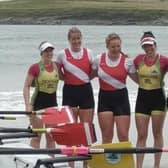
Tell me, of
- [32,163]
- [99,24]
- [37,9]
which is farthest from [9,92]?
[37,9]

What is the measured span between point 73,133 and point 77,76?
2.66 ft

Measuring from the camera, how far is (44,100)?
6.98m

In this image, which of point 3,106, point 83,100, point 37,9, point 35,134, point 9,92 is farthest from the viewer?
point 37,9

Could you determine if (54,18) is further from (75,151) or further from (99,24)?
(75,151)

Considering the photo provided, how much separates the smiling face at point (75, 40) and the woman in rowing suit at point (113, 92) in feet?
0.79

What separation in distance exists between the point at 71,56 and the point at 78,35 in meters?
0.33

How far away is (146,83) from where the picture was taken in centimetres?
667

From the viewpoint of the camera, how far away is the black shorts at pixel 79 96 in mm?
6941

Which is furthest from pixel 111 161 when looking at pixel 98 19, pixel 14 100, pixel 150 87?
pixel 98 19

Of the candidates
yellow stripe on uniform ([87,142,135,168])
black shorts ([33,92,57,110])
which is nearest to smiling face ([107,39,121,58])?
black shorts ([33,92,57,110])

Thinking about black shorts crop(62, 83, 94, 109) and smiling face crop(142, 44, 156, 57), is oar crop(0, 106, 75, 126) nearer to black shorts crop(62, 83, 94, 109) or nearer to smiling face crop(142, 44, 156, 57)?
black shorts crop(62, 83, 94, 109)

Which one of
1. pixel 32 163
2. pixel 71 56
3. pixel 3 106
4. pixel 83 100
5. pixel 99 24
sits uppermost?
pixel 99 24

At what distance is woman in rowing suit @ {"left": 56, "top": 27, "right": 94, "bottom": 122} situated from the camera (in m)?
6.87

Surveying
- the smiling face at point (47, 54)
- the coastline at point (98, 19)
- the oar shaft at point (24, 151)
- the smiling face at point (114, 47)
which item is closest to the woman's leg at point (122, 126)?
the smiling face at point (114, 47)
